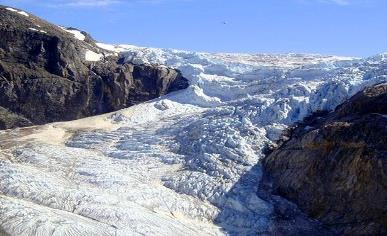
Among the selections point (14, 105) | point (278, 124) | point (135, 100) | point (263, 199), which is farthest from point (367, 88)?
point (14, 105)

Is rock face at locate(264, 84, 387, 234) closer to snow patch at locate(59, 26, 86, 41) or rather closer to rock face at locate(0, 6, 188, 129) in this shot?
rock face at locate(0, 6, 188, 129)

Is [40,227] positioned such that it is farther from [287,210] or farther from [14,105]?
[14,105]

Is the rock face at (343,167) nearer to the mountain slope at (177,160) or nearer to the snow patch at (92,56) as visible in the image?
the mountain slope at (177,160)

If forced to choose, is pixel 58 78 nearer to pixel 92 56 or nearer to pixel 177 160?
pixel 92 56

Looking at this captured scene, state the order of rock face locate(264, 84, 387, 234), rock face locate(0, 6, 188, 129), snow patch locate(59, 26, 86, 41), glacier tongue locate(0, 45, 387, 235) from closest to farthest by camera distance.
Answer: rock face locate(264, 84, 387, 234) < glacier tongue locate(0, 45, 387, 235) < rock face locate(0, 6, 188, 129) < snow patch locate(59, 26, 86, 41)

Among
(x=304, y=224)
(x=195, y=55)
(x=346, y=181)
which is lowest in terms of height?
(x=304, y=224)

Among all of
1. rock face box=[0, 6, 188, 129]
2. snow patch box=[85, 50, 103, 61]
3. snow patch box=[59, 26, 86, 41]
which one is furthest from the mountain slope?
snow patch box=[59, 26, 86, 41]

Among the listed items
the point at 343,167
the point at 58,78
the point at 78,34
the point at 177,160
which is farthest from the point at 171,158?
the point at 78,34
